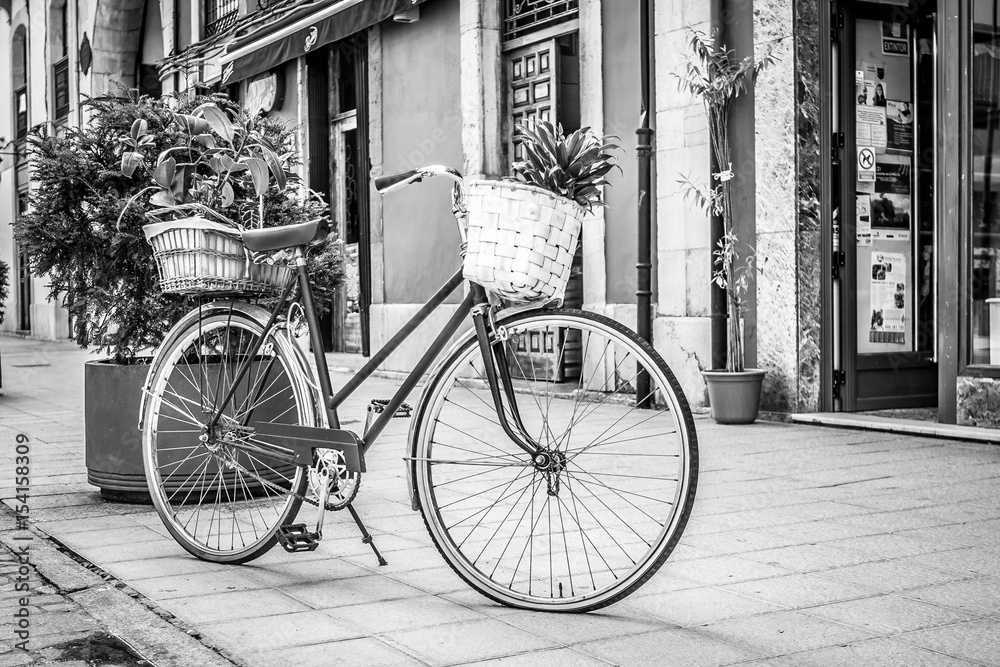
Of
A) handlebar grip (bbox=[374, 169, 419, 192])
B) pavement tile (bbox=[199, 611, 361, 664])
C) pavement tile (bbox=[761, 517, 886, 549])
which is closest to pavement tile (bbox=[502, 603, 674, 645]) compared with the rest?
pavement tile (bbox=[199, 611, 361, 664])

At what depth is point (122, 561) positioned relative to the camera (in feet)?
13.5

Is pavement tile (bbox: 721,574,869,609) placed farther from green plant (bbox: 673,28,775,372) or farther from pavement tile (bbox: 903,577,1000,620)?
green plant (bbox: 673,28,775,372)

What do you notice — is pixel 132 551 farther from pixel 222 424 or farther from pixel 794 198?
pixel 794 198

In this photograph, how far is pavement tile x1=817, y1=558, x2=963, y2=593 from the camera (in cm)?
372

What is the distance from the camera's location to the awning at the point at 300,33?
12.7m

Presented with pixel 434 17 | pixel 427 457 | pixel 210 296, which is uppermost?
pixel 434 17

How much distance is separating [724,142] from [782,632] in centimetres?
575

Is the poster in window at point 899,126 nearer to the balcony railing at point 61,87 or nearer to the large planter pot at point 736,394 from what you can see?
the large planter pot at point 736,394

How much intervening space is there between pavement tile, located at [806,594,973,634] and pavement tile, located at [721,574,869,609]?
6cm

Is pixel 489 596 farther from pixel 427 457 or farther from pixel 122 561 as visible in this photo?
pixel 122 561

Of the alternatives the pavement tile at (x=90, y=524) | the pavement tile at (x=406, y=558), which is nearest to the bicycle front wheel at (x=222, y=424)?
the pavement tile at (x=90, y=524)

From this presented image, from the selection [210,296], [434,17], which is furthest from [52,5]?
[210,296]

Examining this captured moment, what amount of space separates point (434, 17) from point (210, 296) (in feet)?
28.6

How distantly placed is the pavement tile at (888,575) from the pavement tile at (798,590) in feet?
0.19
